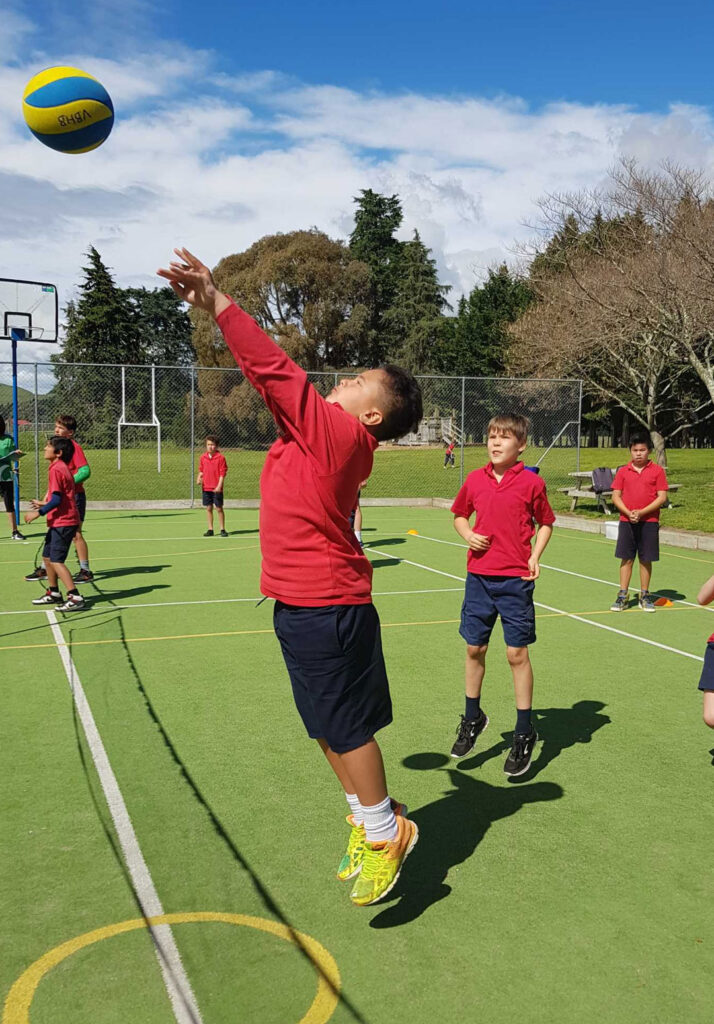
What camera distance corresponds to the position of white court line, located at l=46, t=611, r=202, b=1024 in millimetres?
2877

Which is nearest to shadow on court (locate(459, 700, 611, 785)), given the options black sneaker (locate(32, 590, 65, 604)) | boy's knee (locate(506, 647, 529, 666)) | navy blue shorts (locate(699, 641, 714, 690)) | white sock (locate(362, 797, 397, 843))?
boy's knee (locate(506, 647, 529, 666))

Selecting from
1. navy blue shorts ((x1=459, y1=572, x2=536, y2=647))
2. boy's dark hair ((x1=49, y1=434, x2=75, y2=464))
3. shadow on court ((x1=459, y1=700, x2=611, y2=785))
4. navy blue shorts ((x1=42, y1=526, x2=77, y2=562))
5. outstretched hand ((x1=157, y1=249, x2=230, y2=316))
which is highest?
outstretched hand ((x1=157, y1=249, x2=230, y2=316))

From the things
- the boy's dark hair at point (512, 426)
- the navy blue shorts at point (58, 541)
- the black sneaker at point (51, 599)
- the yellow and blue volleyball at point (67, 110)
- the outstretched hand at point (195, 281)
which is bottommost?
the black sneaker at point (51, 599)

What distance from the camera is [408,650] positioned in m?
7.95

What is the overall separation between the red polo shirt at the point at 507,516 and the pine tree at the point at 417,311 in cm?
5500

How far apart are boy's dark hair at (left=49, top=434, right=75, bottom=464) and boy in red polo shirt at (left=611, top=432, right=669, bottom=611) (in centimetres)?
623

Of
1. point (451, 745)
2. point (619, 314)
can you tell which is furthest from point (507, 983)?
point (619, 314)

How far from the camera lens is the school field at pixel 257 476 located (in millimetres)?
23055

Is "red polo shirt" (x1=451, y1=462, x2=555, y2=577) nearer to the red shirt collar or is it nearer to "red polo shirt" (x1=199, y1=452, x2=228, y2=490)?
the red shirt collar

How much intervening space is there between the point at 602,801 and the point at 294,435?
2.85m

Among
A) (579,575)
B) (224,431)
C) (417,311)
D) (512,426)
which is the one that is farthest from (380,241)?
(512,426)

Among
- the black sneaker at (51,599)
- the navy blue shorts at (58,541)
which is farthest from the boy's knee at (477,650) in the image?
the black sneaker at (51,599)

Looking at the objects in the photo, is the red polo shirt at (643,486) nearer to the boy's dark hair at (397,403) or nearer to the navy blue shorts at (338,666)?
the boy's dark hair at (397,403)

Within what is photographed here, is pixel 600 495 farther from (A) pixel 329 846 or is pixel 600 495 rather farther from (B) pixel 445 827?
(A) pixel 329 846
